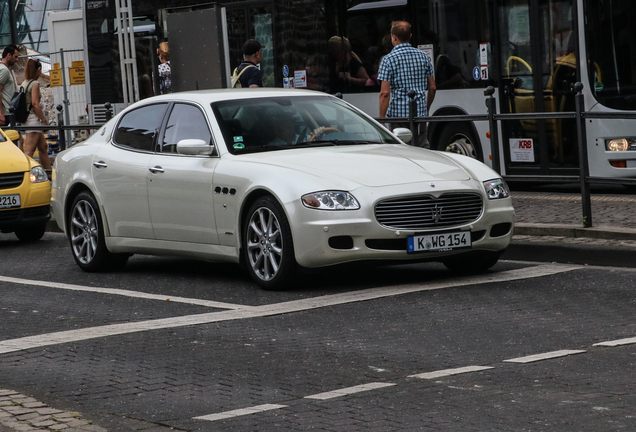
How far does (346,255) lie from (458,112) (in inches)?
305

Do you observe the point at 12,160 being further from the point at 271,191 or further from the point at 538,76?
the point at 538,76

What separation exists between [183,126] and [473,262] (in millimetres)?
2596

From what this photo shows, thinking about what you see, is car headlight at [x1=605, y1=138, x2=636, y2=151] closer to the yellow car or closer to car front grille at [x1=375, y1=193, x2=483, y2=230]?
car front grille at [x1=375, y1=193, x2=483, y2=230]

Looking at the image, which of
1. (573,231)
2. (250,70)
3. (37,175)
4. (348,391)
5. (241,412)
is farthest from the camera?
(250,70)

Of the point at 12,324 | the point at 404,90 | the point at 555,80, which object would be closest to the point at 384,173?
the point at 12,324

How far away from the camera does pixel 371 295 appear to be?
360 inches

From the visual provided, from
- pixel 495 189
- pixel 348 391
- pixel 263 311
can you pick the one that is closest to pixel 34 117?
pixel 495 189

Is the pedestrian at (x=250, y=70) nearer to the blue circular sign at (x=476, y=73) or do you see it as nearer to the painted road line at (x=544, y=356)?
the blue circular sign at (x=476, y=73)

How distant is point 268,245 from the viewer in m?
9.48

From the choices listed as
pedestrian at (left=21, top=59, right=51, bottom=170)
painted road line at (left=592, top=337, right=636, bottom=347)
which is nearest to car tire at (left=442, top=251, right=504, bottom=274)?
painted road line at (left=592, top=337, right=636, bottom=347)

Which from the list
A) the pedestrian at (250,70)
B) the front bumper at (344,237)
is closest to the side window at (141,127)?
the front bumper at (344,237)

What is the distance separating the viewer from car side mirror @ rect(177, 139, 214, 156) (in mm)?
10000

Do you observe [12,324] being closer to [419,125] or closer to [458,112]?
[419,125]

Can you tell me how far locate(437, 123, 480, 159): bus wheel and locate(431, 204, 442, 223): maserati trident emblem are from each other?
560cm
